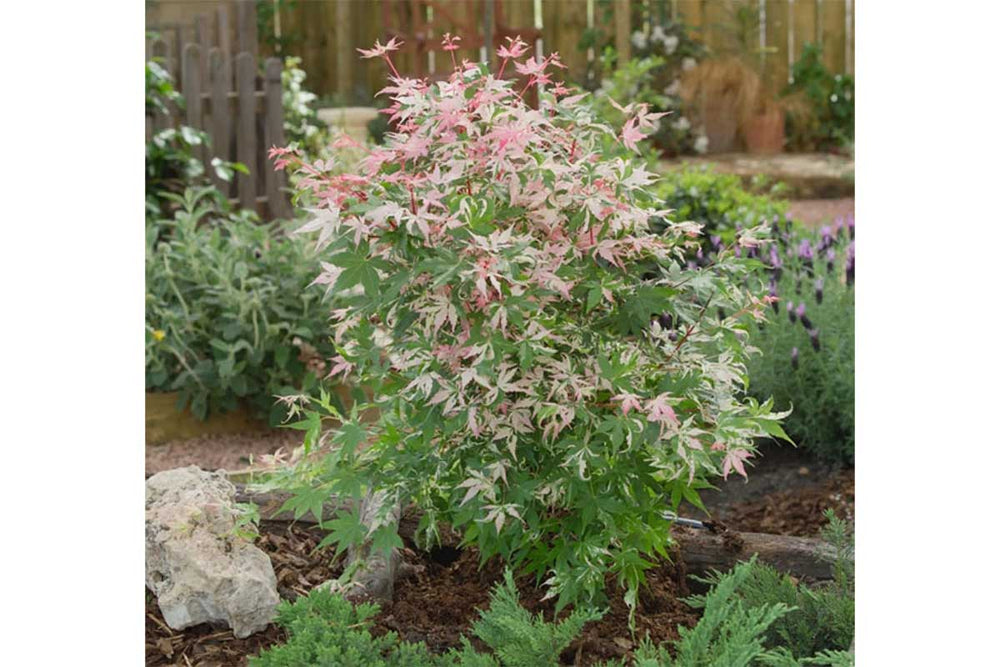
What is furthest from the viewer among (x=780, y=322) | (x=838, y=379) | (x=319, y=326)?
(x=319, y=326)

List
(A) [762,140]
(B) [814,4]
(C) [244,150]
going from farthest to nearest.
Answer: (B) [814,4]
(A) [762,140]
(C) [244,150]

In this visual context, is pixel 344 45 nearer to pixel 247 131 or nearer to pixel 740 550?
pixel 247 131

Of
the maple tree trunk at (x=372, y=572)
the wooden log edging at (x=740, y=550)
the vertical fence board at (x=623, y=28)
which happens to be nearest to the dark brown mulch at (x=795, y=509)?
the wooden log edging at (x=740, y=550)

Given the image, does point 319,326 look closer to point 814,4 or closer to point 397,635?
point 397,635

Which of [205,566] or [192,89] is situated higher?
[192,89]

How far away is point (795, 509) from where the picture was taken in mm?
3863

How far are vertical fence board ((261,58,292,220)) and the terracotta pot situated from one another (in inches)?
187

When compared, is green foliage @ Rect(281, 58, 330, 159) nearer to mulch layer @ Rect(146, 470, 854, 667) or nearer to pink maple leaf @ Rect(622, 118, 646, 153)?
mulch layer @ Rect(146, 470, 854, 667)

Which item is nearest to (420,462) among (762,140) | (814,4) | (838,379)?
(838,379)

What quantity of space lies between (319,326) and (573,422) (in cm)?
240

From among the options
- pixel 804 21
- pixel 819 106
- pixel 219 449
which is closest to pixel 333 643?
pixel 219 449

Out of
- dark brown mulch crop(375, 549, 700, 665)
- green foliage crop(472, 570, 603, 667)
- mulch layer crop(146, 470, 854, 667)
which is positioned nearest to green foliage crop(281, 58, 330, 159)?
mulch layer crop(146, 470, 854, 667)

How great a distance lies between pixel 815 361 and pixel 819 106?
724 centimetres

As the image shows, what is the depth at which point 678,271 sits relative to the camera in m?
2.59
